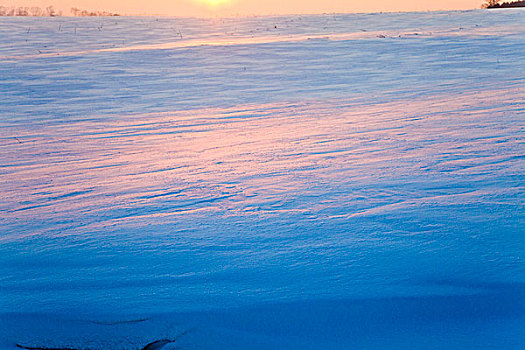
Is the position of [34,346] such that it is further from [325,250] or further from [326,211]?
[326,211]

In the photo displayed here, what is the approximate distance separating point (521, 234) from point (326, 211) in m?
0.98

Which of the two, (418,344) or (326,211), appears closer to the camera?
(418,344)

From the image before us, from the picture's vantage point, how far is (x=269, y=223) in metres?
2.76

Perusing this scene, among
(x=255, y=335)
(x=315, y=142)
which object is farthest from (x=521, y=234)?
(x=315, y=142)

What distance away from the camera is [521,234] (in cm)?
244

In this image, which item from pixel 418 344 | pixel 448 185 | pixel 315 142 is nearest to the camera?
pixel 418 344

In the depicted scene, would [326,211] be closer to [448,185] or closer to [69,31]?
[448,185]

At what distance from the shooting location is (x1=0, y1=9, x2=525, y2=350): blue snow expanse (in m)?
1.95

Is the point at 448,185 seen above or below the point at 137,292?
above

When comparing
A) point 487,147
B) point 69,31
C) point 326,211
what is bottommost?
point 326,211

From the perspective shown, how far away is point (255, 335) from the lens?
1897mm

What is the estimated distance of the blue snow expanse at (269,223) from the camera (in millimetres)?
1951

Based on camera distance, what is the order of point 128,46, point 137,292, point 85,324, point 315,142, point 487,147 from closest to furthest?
point 85,324, point 137,292, point 487,147, point 315,142, point 128,46

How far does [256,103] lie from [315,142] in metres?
3.12
